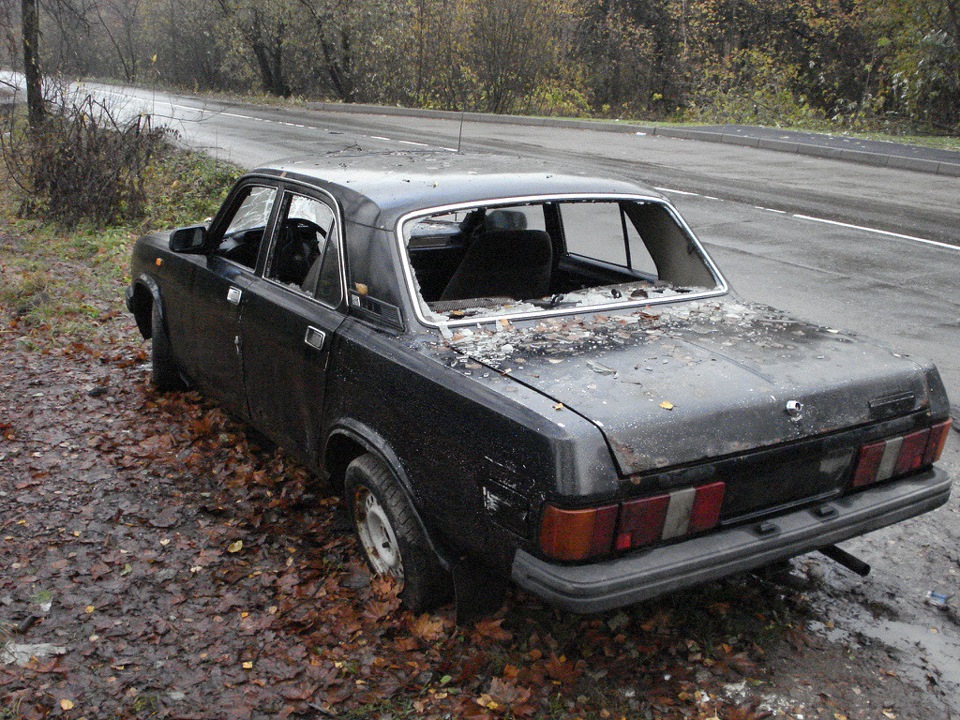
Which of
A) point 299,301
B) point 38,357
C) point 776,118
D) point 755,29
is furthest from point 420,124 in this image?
point 299,301

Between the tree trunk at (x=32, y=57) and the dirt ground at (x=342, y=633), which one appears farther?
the tree trunk at (x=32, y=57)

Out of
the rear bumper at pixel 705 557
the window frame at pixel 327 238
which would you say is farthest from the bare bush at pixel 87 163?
the rear bumper at pixel 705 557

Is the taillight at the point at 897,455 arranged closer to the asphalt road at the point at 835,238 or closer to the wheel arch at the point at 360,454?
the asphalt road at the point at 835,238

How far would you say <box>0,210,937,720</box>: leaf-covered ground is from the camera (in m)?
3.21

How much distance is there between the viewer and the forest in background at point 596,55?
29.0 m

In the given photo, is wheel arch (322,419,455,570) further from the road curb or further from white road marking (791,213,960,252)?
the road curb

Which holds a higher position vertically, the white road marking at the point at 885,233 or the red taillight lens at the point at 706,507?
the red taillight lens at the point at 706,507

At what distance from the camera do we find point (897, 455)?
3.43 meters

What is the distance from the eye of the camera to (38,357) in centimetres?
685

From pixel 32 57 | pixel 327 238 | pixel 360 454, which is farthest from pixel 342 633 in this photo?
pixel 32 57

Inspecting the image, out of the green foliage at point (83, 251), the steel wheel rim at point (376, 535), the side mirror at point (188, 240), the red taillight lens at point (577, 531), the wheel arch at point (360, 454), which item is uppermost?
the side mirror at point (188, 240)

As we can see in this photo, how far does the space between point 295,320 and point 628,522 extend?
74.4 inches

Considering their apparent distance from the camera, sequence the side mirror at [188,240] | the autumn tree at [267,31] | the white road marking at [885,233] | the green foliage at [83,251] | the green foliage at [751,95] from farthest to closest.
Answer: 1. the autumn tree at [267,31]
2. the green foliage at [751,95]
3. the white road marking at [885,233]
4. the green foliage at [83,251]
5. the side mirror at [188,240]

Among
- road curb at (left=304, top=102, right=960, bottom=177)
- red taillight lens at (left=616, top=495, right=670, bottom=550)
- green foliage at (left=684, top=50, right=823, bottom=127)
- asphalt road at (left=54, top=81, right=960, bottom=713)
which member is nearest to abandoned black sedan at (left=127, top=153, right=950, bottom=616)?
red taillight lens at (left=616, top=495, right=670, bottom=550)
